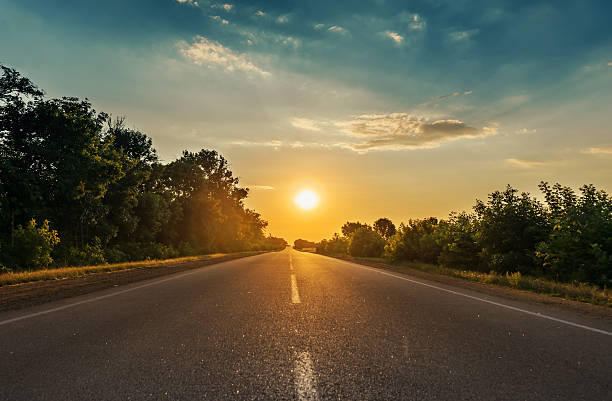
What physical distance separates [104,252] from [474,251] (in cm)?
2702

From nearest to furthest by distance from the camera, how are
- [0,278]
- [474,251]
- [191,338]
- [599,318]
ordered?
[191,338], [599,318], [0,278], [474,251]

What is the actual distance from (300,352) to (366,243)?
51.6 metres

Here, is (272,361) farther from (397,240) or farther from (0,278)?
(397,240)

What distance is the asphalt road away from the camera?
295 centimetres

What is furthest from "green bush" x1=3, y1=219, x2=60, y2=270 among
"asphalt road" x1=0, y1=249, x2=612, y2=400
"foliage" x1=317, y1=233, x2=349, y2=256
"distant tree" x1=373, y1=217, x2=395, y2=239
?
"distant tree" x1=373, y1=217, x2=395, y2=239

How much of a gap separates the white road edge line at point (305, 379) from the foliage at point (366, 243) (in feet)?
156

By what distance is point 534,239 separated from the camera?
17.9 m

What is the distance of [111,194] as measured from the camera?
1035 inches

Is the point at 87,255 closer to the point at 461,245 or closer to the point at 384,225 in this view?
the point at 461,245

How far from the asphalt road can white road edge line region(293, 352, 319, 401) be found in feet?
0.05

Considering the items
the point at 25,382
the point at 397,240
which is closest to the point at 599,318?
the point at 25,382

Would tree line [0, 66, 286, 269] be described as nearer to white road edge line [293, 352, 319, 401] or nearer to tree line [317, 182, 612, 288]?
white road edge line [293, 352, 319, 401]

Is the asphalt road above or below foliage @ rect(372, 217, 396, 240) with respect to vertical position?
below

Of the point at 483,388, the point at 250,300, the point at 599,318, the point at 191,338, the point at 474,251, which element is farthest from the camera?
the point at 474,251
